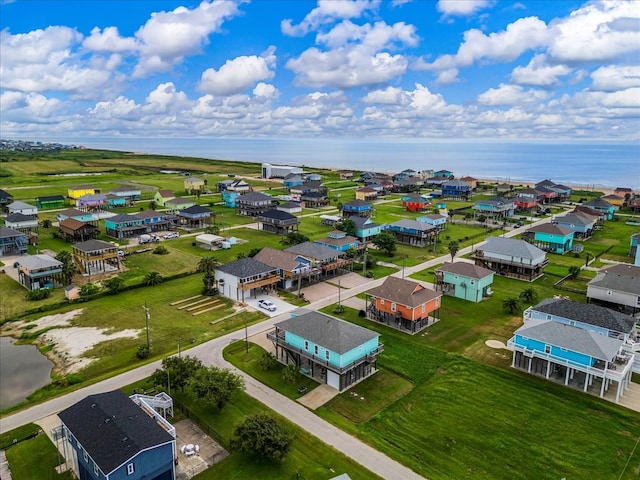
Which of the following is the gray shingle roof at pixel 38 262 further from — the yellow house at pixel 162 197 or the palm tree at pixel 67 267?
the yellow house at pixel 162 197

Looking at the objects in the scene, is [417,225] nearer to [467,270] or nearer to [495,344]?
[467,270]

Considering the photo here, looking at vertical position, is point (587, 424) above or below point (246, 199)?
below

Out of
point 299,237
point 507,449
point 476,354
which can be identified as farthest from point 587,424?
point 299,237

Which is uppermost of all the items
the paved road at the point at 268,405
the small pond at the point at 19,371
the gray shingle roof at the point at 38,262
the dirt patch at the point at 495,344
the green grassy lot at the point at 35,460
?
the gray shingle roof at the point at 38,262

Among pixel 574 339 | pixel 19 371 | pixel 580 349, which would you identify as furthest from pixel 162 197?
pixel 580 349

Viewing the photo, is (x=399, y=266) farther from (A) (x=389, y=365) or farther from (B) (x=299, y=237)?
(A) (x=389, y=365)

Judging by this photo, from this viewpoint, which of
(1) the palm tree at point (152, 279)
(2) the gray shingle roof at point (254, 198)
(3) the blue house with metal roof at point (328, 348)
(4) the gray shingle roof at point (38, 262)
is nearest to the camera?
(3) the blue house with metal roof at point (328, 348)

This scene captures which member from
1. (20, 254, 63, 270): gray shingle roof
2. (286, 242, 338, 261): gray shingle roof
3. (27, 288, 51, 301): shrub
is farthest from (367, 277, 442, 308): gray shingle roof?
(20, 254, 63, 270): gray shingle roof

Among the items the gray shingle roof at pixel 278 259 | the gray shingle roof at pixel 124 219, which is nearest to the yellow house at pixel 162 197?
the gray shingle roof at pixel 124 219
